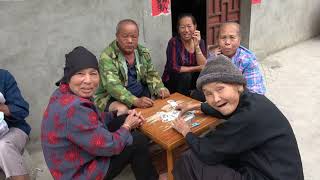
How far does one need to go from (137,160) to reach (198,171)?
60 centimetres

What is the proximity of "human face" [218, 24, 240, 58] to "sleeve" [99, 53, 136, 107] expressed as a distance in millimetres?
1060

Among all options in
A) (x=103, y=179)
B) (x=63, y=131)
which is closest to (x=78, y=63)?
(x=63, y=131)

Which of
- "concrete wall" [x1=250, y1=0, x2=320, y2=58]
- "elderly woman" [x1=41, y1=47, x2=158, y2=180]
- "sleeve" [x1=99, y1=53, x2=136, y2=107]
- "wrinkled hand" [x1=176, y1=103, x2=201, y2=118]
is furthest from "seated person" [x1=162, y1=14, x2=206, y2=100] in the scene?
"concrete wall" [x1=250, y1=0, x2=320, y2=58]

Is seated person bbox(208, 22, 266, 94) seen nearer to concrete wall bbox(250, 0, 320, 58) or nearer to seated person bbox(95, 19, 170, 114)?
seated person bbox(95, 19, 170, 114)

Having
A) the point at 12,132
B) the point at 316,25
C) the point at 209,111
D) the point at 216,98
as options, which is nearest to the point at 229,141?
the point at 216,98

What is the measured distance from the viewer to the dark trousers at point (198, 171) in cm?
210

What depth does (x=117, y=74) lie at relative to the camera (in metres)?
3.33

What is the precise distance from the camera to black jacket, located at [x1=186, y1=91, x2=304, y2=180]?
1.97m

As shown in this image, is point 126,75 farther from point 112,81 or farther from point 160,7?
point 160,7

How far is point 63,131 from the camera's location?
7.02 ft

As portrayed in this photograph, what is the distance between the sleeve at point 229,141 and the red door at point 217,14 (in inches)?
151

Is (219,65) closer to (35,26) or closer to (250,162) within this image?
(250,162)

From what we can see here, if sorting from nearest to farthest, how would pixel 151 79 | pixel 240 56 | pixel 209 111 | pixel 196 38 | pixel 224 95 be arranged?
pixel 224 95 → pixel 209 111 → pixel 240 56 → pixel 151 79 → pixel 196 38

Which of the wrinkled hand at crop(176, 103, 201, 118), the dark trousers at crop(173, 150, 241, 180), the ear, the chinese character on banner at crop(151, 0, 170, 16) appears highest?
the chinese character on banner at crop(151, 0, 170, 16)
